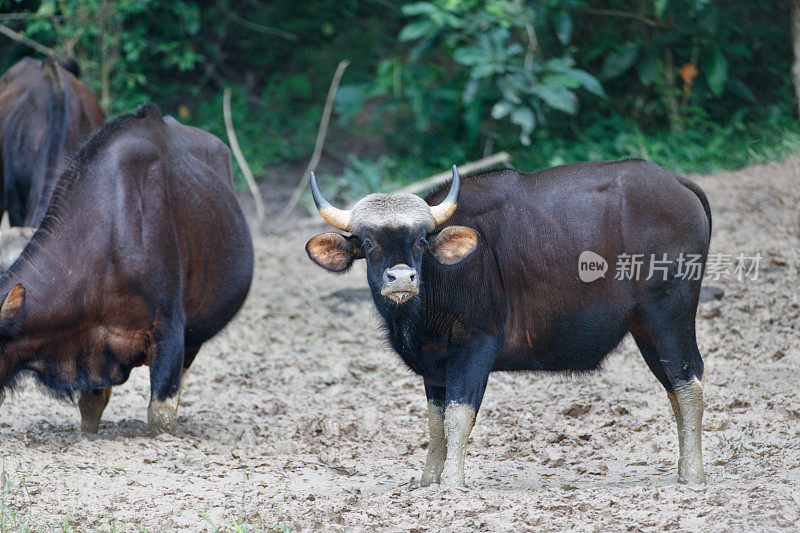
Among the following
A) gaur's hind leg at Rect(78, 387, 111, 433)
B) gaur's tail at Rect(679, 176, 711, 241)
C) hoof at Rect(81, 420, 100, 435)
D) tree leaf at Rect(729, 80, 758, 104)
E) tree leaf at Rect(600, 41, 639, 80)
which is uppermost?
gaur's tail at Rect(679, 176, 711, 241)

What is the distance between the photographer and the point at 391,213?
4.79 m

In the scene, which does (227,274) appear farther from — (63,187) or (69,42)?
(69,42)

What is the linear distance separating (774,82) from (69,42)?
10068mm

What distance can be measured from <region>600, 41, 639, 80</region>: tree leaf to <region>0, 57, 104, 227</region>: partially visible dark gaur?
6722 mm

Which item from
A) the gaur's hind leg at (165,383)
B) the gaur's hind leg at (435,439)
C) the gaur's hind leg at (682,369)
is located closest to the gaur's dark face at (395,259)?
the gaur's hind leg at (435,439)

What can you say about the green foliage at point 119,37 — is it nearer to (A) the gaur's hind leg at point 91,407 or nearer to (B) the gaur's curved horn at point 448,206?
(A) the gaur's hind leg at point 91,407

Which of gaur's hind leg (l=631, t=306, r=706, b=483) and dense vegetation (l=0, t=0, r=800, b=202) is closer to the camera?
gaur's hind leg (l=631, t=306, r=706, b=483)

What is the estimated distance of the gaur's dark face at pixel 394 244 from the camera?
462 cm

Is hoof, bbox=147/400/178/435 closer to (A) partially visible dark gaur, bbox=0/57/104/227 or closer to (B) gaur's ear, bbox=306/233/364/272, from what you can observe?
(B) gaur's ear, bbox=306/233/364/272

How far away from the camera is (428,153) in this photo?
1383cm

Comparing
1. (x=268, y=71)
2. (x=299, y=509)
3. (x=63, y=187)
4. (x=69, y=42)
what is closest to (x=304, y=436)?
(x=299, y=509)

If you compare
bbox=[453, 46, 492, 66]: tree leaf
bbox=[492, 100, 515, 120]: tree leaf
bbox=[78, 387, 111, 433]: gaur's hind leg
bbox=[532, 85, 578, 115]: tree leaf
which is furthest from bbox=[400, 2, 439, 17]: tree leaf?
bbox=[78, 387, 111, 433]: gaur's hind leg

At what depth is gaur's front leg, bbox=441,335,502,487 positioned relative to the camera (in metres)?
4.91

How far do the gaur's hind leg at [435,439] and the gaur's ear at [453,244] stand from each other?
2.62ft
